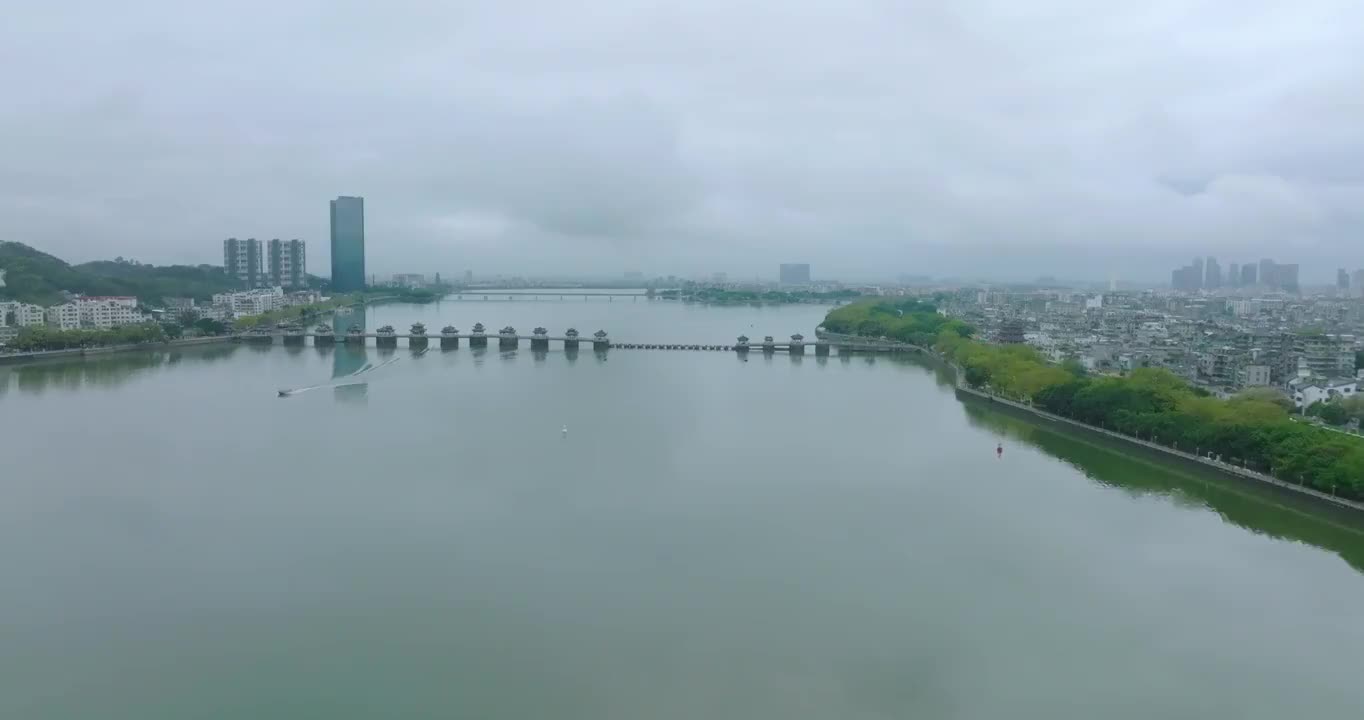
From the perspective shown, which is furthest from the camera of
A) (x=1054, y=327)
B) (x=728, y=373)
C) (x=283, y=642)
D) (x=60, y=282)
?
(x=60, y=282)

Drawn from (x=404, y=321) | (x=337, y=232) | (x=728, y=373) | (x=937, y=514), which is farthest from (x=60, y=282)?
(x=937, y=514)

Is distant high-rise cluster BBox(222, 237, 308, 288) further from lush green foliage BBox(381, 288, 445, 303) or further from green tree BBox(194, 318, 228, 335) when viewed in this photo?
green tree BBox(194, 318, 228, 335)

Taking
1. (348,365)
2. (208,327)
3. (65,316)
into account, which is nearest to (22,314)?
(65,316)

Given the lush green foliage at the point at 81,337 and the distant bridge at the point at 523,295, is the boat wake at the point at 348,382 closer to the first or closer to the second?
the lush green foliage at the point at 81,337

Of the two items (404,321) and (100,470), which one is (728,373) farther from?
(404,321)

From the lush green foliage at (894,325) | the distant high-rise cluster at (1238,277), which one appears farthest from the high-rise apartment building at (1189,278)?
the lush green foliage at (894,325)
